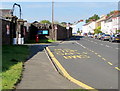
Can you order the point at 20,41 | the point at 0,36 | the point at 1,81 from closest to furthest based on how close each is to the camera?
the point at 1,81 → the point at 0,36 → the point at 20,41

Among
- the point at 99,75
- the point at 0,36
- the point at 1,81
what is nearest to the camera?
the point at 1,81

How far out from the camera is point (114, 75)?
12.0m

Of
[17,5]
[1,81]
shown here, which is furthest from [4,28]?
[1,81]

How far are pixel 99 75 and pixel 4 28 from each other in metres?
16.7

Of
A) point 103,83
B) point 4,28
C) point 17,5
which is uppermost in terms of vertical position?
point 17,5

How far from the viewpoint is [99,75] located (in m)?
11.9

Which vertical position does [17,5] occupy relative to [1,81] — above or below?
above

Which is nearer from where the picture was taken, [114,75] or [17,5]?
[114,75]

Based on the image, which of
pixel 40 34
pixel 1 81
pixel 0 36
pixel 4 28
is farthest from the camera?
pixel 40 34

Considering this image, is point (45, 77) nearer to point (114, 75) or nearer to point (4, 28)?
point (114, 75)

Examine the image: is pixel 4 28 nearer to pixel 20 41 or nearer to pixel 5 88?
pixel 20 41

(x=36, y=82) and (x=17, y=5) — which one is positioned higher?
(x=17, y=5)

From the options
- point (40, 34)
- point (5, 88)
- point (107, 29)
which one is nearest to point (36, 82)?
point (5, 88)

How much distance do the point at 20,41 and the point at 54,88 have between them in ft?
79.4
